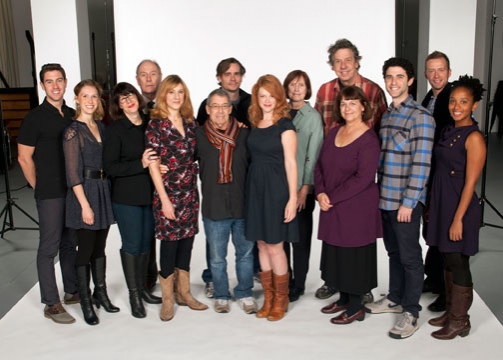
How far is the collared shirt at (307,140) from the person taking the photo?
123 inches

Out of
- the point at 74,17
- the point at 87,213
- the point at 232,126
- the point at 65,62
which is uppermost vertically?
the point at 74,17

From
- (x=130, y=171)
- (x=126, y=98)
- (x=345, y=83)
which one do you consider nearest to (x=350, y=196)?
(x=345, y=83)

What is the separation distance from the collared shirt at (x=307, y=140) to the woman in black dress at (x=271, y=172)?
0.23 m

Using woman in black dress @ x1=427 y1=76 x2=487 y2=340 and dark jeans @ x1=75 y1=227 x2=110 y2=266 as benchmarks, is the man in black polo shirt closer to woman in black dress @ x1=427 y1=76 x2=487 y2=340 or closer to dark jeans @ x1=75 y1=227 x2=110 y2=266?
dark jeans @ x1=75 y1=227 x2=110 y2=266

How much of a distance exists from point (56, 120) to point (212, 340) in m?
1.47

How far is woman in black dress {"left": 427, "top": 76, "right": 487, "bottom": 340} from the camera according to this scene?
8.61ft

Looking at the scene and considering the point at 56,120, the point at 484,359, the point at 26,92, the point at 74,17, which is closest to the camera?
the point at 484,359

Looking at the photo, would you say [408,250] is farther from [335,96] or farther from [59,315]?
[59,315]

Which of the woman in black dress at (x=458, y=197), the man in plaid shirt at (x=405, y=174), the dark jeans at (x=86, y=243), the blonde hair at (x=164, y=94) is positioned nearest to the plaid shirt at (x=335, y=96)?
the man in plaid shirt at (x=405, y=174)

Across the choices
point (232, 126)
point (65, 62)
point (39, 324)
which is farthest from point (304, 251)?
point (65, 62)

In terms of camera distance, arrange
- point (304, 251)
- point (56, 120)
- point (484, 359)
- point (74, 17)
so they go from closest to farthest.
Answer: point (484, 359), point (56, 120), point (304, 251), point (74, 17)

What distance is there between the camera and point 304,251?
3291 mm

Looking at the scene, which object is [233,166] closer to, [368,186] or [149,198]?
[149,198]

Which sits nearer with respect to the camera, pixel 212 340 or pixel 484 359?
pixel 484 359
